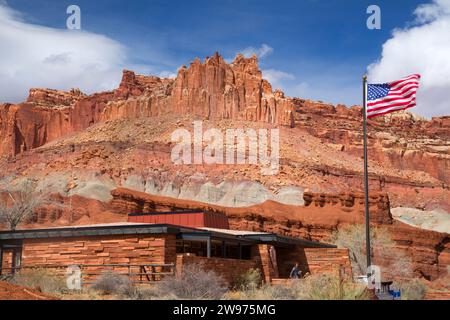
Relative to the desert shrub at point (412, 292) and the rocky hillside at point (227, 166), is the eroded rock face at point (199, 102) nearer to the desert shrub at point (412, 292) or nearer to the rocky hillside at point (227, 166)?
the rocky hillside at point (227, 166)

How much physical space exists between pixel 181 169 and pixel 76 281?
72.3 m

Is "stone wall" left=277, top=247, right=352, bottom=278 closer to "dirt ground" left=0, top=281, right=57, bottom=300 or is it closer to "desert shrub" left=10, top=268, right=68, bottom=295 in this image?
"desert shrub" left=10, top=268, right=68, bottom=295

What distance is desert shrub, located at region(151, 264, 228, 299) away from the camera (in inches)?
768

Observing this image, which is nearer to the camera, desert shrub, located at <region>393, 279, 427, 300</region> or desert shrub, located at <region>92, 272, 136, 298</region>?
desert shrub, located at <region>92, 272, 136, 298</region>

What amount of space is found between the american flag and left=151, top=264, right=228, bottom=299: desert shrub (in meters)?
8.14

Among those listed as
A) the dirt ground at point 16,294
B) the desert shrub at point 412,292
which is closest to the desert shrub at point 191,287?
the dirt ground at point 16,294

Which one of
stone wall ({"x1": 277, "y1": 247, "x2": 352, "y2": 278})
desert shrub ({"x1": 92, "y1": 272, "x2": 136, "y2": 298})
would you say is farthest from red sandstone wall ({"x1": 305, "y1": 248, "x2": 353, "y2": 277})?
desert shrub ({"x1": 92, "y1": 272, "x2": 136, "y2": 298})

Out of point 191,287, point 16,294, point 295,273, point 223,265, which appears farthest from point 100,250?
point 16,294

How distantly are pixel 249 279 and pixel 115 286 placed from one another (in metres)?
8.34

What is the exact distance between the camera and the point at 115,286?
2053cm

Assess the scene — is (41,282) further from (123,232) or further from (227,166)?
(227,166)

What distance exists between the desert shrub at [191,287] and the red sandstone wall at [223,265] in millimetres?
1864

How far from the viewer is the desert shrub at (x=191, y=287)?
768 inches

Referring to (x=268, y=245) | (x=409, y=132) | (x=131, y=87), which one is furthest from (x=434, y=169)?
(x=268, y=245)
